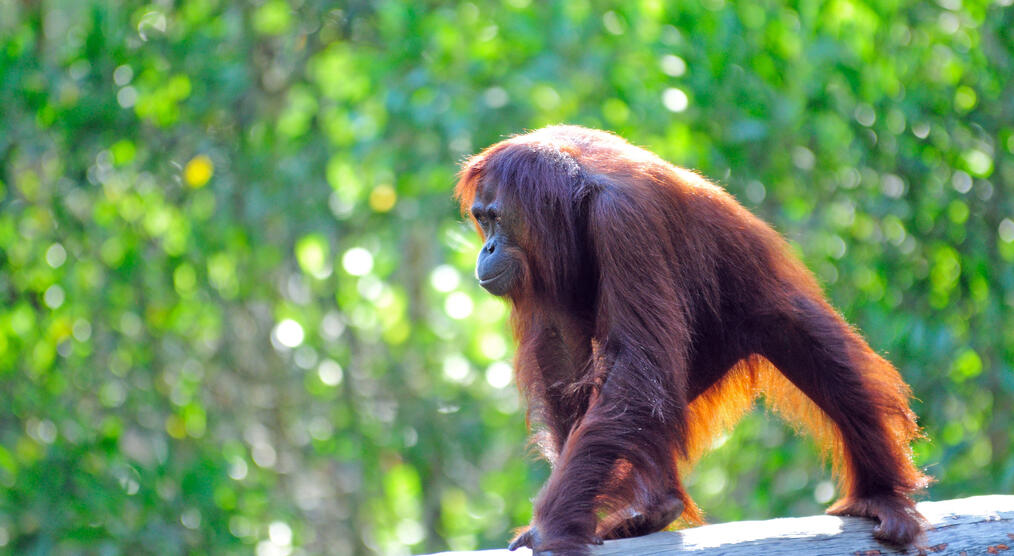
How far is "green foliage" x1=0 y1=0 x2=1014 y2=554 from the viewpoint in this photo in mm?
4871

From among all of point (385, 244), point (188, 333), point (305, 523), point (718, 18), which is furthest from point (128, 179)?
point (718, 18)

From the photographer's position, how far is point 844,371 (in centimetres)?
297

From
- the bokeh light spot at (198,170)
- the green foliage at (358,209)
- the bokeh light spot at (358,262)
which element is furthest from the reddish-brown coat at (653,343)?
the bokeh light spot at (358,262)

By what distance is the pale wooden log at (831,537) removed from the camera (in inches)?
102

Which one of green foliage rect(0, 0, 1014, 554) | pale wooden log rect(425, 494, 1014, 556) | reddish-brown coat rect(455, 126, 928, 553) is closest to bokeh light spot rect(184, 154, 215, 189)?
green foliage rect(0, 0, 1014, 554)

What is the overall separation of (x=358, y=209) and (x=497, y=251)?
10.8 ft

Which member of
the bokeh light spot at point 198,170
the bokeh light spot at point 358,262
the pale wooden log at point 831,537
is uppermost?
the pale wooden log at point 831,537

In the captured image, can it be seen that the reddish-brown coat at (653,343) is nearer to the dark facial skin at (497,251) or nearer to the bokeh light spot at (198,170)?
the dark facial skin at (497,251)

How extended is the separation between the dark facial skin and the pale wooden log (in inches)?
30.7

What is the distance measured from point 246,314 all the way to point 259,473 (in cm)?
97

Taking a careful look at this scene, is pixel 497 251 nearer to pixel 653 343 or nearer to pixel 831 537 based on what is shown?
pixel 653 343

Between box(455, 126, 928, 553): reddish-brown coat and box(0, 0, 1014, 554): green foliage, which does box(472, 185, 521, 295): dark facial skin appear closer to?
box(455, 126, 928, 553): reddish-brown coat

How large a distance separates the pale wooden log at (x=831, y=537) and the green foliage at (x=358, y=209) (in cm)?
139

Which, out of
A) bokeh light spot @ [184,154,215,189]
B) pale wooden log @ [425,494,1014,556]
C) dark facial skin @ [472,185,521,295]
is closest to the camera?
pale wooden log @ [425,494,1014,556]
